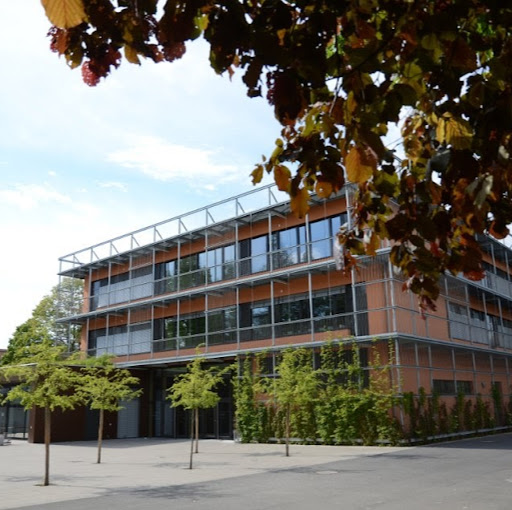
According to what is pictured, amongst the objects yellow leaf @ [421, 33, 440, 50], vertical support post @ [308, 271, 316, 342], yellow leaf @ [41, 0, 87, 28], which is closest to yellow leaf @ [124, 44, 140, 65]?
yellow leaf @ [41, 0, 87, 28]

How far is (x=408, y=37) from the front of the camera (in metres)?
2.24

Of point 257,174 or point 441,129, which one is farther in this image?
point 257,174

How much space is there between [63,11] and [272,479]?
13.2 meters

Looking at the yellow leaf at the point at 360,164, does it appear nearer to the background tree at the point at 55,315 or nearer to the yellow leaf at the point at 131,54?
the yellow leaf at the point at 131,54

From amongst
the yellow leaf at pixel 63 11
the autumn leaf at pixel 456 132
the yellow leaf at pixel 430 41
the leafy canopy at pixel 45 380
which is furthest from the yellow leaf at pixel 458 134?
the leafy canopy at pixel 45 380

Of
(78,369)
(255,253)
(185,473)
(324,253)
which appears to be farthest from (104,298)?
(185,473)

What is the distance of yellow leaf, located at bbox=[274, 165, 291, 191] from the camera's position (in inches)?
93.8

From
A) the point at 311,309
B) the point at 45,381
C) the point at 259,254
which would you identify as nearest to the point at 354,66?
the point at 45,381

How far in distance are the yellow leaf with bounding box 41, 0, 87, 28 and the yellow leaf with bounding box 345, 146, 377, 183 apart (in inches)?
37.0

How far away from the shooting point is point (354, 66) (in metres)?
2.01

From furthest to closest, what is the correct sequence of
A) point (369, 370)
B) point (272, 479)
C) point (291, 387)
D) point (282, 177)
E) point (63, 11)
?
point (369, 370), point (291, 387), point (272, 479), point (282, 177), point (63, 11)

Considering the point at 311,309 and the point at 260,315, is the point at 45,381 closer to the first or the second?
the point at 311,309

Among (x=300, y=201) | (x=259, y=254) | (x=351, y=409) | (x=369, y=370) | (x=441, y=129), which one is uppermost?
(x=259, y=254)

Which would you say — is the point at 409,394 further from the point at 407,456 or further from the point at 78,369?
the point at 78,369
